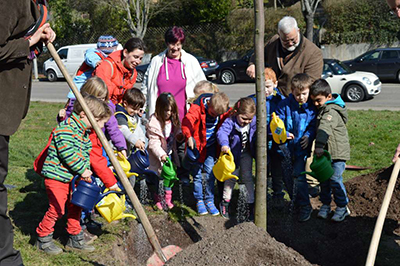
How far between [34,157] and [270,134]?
412cm

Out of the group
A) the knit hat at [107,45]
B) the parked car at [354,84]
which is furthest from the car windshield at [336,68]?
the knit hat at [107,45]

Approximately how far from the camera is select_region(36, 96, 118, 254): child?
4.14m

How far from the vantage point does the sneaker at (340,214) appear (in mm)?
5184

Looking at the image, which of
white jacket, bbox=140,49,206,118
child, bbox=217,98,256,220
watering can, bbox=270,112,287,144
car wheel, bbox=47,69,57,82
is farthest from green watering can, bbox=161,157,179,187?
car wheel, bbox=47,69,57,82

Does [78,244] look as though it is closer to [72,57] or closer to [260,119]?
[260,119]

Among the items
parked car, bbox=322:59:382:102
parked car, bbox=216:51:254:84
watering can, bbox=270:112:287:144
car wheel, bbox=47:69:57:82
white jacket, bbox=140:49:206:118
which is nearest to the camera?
watering can, bbox=270:112:287:144

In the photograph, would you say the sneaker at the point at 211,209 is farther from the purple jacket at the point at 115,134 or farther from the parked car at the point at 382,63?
the parked car at the point at 382,63

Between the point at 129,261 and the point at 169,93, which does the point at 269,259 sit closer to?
the point at 129,261

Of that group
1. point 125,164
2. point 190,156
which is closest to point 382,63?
point 190,156

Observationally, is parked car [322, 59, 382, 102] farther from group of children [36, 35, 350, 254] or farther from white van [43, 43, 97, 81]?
white van [43, 43, 97, 81]

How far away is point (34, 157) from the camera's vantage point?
7.61m

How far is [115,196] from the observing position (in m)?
4.22

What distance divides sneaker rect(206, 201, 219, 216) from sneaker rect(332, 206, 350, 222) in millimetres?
1280

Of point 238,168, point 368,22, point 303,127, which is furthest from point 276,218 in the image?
point 368,22
